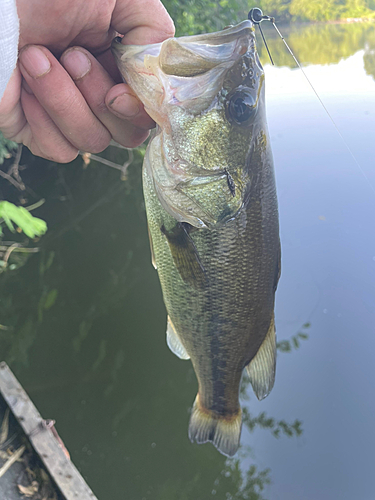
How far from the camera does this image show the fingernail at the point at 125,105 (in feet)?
3.56

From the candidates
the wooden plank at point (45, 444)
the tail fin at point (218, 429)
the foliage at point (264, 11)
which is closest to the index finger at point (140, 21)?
the tail fin at point (218, 429)

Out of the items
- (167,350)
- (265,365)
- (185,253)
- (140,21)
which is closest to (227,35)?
(140,21)

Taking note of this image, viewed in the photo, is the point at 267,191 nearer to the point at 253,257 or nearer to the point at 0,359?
the point at 253,257

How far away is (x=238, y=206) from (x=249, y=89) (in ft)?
1.11

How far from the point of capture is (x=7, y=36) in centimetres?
47

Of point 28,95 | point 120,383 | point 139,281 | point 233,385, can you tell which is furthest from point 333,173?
point 28,95

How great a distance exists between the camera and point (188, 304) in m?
1.37

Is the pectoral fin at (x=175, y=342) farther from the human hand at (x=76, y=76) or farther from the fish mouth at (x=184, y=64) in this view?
the fish mouth at (x=184, y=64)

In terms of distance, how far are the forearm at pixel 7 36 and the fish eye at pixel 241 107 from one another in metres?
0.68

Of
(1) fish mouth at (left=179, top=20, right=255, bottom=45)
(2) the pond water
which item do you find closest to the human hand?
(1) fish mouth at (left=179, top=20, right=255, bottom=45)

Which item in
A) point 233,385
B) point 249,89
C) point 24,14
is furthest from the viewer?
point 233,385

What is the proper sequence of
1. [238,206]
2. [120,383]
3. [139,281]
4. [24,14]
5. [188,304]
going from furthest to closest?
[139,281] → [120,383] → [188,304] → [238,206] → [24,14]

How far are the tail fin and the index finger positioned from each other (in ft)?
4.82

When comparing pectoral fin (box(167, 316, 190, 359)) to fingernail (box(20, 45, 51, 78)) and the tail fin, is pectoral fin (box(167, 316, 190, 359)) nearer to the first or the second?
the tail fin
